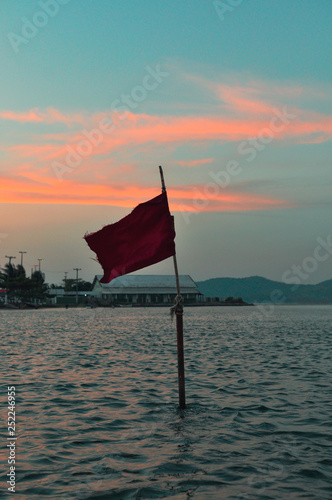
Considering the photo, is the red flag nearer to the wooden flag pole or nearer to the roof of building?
the wooden flag pole

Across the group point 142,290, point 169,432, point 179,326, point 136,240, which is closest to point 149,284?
point 142,290

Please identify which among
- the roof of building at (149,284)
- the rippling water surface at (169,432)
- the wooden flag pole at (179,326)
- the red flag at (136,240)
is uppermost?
the roof of building at (149,284)

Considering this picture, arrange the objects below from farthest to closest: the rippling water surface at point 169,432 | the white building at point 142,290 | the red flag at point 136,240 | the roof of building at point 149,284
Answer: the roof of building at point 149,284
the white building at point 142,290
the red flag at point 136,240
the rippling water surface at point 169,432

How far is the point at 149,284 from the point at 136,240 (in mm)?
176107

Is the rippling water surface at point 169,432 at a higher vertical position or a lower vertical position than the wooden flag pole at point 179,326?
lower

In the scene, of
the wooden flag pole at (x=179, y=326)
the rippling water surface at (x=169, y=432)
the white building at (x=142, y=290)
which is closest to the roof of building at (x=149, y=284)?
the white building at (x=142, y=290)

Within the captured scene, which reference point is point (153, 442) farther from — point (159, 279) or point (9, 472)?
point (159, 279)

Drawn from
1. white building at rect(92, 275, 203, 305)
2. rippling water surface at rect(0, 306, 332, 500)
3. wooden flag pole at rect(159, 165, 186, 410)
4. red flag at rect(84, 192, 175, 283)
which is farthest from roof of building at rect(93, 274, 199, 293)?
red flag at rect(84, 192, 175, 283)

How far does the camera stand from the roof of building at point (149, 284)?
182m

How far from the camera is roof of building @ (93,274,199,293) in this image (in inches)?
7175

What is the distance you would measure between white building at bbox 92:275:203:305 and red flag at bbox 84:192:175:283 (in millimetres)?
164130

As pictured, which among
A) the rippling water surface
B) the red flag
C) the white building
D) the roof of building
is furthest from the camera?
the roof of building

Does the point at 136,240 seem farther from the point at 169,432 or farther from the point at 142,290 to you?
the point at 142,290

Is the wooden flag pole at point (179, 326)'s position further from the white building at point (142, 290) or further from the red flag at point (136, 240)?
the white building at point (142, 290)
